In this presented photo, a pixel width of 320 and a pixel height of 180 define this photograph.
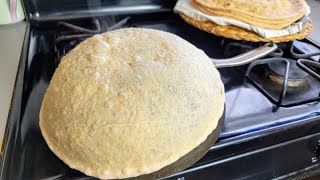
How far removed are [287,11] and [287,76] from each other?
0.20 metres

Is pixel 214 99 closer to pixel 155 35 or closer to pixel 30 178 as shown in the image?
pixel 155 35

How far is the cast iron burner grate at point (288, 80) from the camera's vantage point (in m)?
0.58

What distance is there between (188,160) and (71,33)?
48 cm

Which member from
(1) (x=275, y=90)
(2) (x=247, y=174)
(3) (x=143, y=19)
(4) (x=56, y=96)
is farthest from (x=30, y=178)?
(3) (x=143, y=19)

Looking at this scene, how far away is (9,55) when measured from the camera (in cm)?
69

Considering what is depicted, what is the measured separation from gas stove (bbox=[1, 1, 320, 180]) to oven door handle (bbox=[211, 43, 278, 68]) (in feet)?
0.05

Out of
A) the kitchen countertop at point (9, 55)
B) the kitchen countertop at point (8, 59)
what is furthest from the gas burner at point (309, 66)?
the kitchen countertop at point (8, 59)

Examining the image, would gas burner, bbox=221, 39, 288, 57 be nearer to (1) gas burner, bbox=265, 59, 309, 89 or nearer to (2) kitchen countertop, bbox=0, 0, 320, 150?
(1) gas burner, bbox=265, 59, 309, 89

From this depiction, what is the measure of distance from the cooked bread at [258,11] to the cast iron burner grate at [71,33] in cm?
25

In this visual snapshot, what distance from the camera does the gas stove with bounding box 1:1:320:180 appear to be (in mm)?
460

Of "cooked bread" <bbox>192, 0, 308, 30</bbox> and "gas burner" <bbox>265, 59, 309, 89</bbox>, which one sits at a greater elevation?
"cooked bread" <bbox>192, 0, 308, 30</bbox>

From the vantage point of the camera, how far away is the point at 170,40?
53 centimetres

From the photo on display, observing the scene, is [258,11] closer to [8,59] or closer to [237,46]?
[237,46]

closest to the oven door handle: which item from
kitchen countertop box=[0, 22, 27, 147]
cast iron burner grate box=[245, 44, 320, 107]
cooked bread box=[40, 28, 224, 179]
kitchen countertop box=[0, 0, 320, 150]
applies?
cast iron burner grate box=[245, 44, 320, 107]
